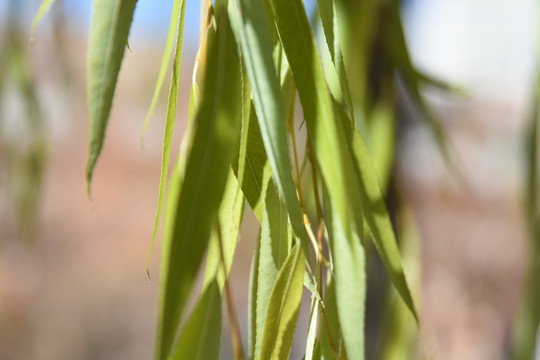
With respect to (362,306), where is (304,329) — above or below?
below

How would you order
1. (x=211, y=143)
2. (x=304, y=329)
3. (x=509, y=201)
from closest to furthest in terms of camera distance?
(x=211, y=143) → (x=304, y=329) → (x=509, y=201)

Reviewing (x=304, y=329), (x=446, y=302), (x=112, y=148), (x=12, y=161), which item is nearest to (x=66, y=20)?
(x=12, y=161)

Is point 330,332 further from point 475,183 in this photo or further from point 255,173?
point 475,183

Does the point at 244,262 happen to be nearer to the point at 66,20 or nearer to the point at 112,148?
the point at 112,148

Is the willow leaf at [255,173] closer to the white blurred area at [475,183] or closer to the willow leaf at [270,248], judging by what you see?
the willow leaf at [270,248]

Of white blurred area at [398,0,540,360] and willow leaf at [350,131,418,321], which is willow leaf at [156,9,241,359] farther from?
white blurred area at [398,0,540,360]

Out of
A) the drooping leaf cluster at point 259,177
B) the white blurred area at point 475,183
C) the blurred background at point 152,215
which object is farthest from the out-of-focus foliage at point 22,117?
the white blurred area at point 475,183

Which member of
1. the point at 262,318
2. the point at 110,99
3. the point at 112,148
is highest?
the point at 110,99
